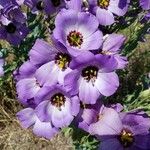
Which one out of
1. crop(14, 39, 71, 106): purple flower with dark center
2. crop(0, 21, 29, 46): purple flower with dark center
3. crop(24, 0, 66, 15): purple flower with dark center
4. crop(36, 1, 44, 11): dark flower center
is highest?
crop(14, 39, 71, 106): purple flower with dark center

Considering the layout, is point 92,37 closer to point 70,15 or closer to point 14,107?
point 70,15

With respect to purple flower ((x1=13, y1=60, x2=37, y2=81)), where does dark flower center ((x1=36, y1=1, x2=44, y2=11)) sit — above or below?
below

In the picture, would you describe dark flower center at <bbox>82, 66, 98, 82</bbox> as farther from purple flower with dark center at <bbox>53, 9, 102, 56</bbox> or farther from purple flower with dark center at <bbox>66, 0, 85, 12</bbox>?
purple flower with dark center at <bbox>66, 0, 85, 12</bbox>

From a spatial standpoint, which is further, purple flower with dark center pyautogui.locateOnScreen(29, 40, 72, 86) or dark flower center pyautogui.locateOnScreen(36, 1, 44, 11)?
dark flower center pyautogui.locateOnScreen(36, 1, 44, 11)

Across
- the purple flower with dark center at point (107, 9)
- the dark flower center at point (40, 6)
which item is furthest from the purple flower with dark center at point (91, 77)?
the dark flower center at point (40, 6)

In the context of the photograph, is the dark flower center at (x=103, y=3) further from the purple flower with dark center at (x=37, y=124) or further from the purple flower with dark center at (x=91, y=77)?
the purple flower with dark center at (x=37, y=124)

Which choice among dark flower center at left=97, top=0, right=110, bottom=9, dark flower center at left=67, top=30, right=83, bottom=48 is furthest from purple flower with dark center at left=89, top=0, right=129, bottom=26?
dark flower center at left=67, top=30, right=83, bottom=48

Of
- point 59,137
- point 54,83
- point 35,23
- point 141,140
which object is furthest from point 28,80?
point 59,137

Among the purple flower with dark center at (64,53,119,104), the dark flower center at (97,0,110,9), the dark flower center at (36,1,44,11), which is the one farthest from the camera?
the dark flower center at (36,1,44,11)

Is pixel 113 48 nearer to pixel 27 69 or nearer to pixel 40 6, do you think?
pixel 27 69
